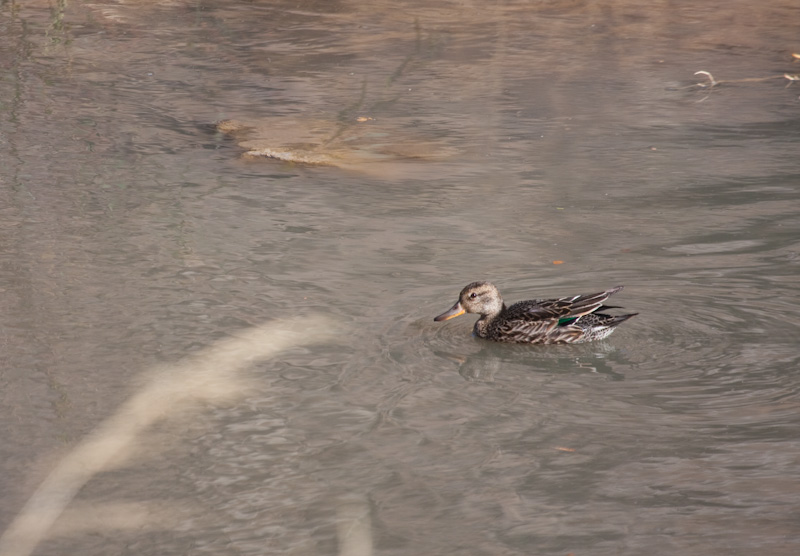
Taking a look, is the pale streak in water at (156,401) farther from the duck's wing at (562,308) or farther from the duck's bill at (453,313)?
the duck's wing at (562,308)

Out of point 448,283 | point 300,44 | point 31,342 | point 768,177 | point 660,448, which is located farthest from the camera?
point 300,44

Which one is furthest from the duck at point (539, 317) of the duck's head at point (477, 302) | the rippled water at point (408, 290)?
the rippled water at point (408, 290)

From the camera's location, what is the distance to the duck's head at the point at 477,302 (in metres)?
7.34

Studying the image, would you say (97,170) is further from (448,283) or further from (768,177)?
(768,177)

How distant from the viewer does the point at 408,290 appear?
7.97m

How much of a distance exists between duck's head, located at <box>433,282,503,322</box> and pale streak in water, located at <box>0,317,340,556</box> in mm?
783

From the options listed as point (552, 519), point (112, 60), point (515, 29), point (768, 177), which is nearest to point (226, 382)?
point (552, 519)

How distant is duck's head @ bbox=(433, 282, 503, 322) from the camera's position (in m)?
7.34

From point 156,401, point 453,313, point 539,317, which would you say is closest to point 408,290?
point 453,313

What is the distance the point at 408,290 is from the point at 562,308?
123 centimetres

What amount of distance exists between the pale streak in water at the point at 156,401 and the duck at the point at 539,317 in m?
0.91

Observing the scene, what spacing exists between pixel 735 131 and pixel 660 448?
690cm

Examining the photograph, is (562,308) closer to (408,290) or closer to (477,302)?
(477,302)

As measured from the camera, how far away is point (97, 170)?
1072 cm
